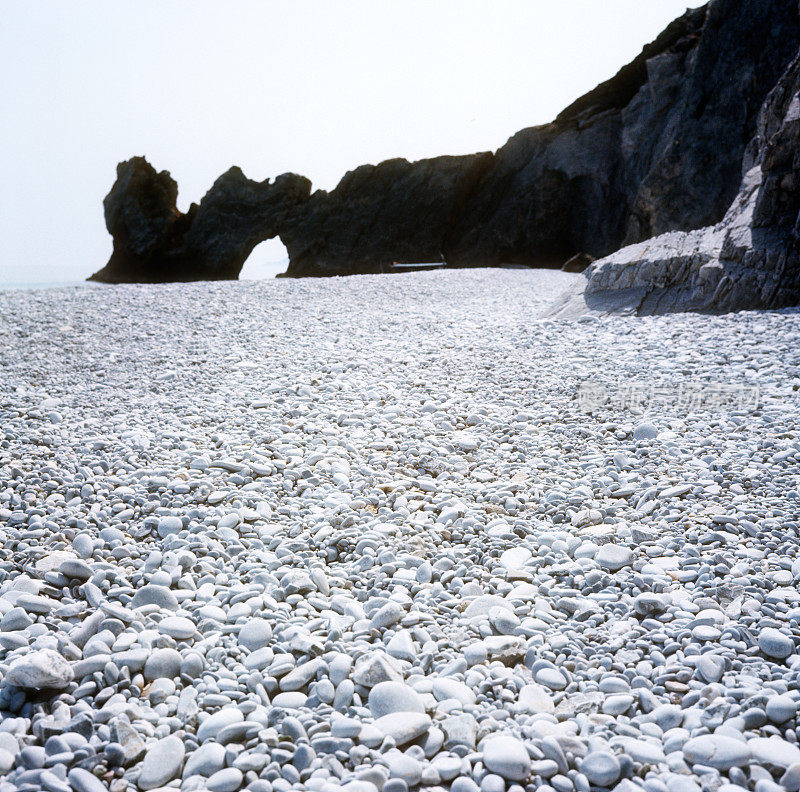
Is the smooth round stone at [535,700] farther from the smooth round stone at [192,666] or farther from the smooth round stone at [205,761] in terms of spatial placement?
the smooth round stone at [192,666]

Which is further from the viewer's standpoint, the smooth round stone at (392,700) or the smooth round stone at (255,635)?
the smooth round stone at (255,635)

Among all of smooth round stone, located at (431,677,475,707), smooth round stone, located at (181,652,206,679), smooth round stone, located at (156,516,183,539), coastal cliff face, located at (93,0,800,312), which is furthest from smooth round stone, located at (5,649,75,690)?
coastal cliff face, located at (93,0,800,312)

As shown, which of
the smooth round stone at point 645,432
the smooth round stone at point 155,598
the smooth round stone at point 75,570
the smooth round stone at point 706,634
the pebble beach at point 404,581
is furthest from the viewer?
the smooth round stone at point 645,432

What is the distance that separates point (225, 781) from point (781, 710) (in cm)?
153

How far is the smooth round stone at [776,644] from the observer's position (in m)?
1.83

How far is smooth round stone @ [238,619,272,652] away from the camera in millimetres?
1944

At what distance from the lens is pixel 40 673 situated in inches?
65.9

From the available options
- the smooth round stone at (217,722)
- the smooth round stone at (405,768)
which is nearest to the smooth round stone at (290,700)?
the smooth round stone at (217,722)

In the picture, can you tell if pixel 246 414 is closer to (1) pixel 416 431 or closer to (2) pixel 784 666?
(1) pixel 416 431

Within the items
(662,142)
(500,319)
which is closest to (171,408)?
(500,319)

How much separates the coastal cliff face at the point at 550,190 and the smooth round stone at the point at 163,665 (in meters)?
8.38

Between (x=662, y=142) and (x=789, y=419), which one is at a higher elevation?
(x=662, y=142)

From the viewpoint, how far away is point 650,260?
27.5ft

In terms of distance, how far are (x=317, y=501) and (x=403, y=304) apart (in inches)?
273
